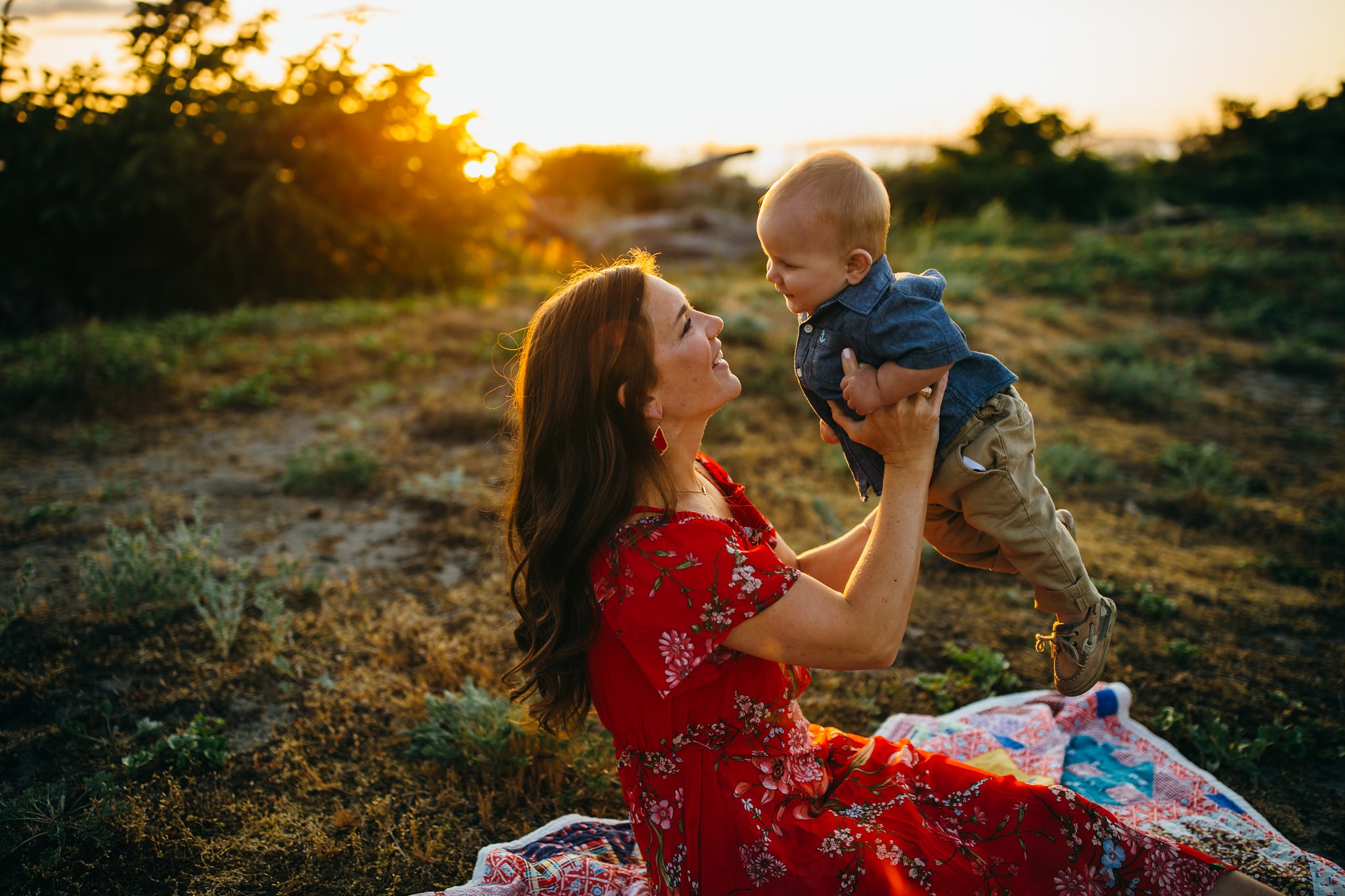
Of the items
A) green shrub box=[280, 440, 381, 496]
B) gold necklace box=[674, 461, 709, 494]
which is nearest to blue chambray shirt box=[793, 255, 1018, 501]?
gold necklace box=[674, 461, 709, 494]

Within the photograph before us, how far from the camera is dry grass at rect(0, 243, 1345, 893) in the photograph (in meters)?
2.46

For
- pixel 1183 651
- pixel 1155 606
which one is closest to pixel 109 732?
pixel 1183 651

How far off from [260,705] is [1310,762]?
149 inches

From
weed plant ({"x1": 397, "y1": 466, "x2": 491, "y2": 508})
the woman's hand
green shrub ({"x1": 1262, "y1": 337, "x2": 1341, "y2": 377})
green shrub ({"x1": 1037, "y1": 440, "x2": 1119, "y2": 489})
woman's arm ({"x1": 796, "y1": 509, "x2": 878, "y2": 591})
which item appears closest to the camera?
the woman's hand

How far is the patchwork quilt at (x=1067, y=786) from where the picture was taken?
7.05 ft

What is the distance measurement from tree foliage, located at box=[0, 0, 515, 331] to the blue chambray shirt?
925 cm

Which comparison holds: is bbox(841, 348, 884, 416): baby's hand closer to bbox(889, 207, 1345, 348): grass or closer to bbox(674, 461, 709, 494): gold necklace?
bbox(674, 461, 709, 494): gold necklace

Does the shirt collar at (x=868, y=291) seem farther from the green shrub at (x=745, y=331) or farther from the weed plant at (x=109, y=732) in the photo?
the green shrub at (x=745, y=331)

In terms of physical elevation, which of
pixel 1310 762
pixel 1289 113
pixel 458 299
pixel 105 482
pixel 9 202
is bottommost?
pixel 1310 762

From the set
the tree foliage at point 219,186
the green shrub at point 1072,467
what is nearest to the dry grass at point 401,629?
the green shrub at point 1072,467

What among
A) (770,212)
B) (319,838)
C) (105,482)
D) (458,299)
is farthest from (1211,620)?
(458,299)

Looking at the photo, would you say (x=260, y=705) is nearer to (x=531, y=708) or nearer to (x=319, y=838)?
(x=319, y=838)

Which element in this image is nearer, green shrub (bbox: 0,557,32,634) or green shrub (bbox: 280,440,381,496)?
green shrub (bbox: 0,557,32,634)

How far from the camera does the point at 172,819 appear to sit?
2424 millimetres
